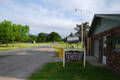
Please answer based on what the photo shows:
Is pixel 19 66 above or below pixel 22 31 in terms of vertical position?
below

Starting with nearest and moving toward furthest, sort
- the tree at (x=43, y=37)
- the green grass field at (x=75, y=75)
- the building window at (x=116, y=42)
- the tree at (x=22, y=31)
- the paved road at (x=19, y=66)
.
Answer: the green grass field at (x=75, y=75)
the paved road at (x=19, y=66)
the building window at (x=116, y=42)
the tree at (x=22, y=31)
the tree at (x=43, y=37)

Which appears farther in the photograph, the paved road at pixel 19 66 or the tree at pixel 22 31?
the tree at pixel 22 31

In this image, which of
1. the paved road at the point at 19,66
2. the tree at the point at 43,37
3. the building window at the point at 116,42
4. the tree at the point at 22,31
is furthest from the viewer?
the tree at the point at 43,37

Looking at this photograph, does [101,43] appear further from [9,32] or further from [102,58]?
[9,32]

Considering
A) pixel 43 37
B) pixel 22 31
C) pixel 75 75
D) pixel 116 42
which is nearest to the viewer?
pixel 75 75

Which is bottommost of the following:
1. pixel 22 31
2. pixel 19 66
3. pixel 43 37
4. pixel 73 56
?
pixel 19 66

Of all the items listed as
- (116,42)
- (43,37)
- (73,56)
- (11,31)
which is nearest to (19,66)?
(73,56)

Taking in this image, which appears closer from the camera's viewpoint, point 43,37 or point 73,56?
point 73,56

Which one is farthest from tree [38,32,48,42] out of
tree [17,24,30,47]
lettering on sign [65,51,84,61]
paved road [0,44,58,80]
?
lettering on sign [65,51,84,61]

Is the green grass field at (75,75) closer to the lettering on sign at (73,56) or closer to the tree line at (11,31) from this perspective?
the lettering on sign at (73,56)

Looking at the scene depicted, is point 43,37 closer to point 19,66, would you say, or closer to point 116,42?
point 19,66

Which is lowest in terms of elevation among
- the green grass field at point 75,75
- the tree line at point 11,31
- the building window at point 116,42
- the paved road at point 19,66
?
the paved road at point 19,66

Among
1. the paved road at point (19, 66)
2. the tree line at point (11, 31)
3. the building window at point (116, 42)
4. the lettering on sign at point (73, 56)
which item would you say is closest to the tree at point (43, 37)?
the tree line at point (11, 31)

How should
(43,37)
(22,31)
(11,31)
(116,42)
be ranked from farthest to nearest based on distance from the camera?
(43,37), (22,31), (11,31), (116,42)
